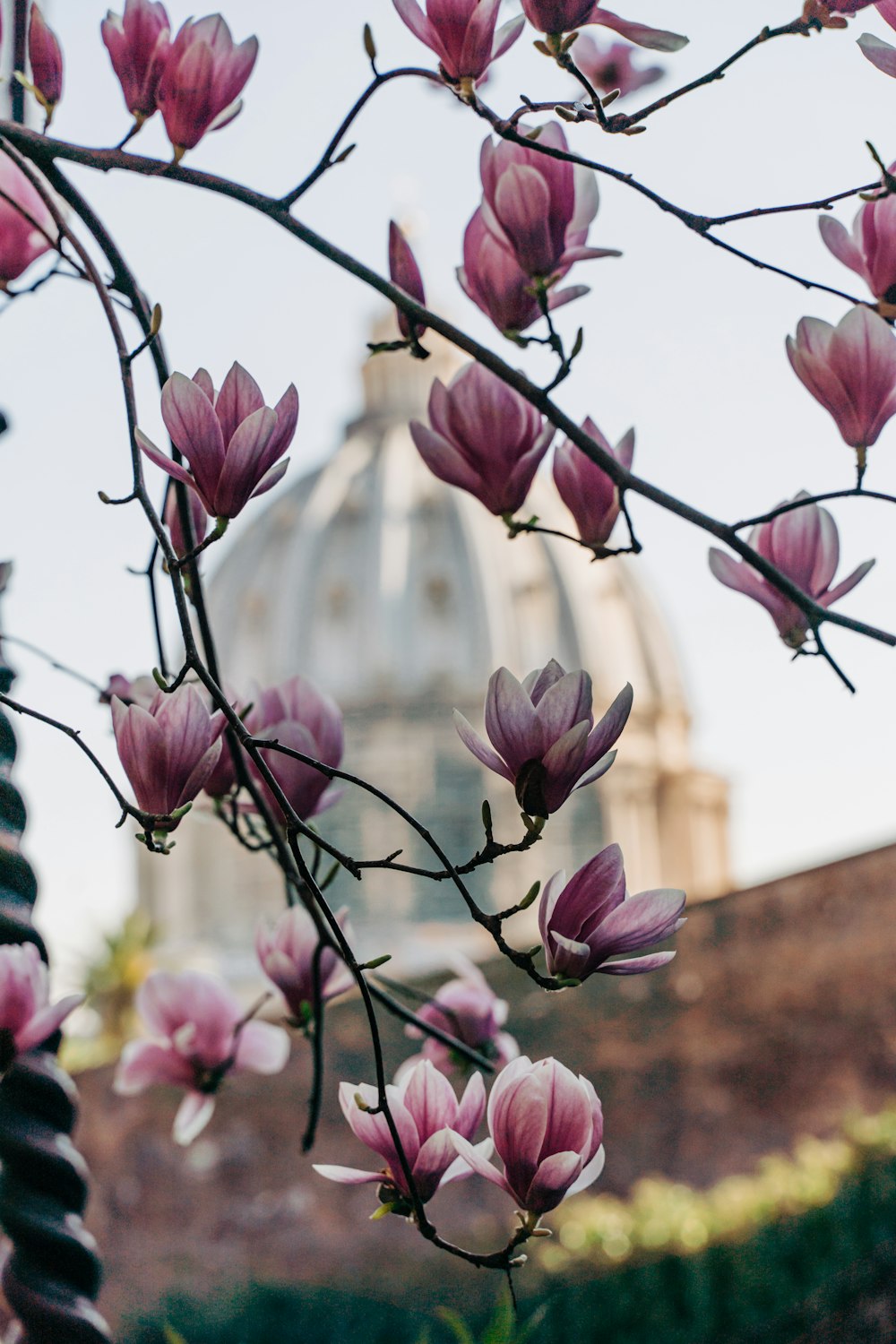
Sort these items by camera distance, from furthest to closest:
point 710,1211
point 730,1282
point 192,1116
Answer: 1. point 710,1211
2. point 730,1282
3. point 192,1116

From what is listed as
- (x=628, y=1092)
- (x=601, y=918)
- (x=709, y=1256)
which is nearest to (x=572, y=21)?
(x=601, y=918)

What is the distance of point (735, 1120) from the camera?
668 centimetres

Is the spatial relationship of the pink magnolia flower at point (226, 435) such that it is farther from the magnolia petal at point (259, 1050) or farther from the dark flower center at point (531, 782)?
the magnolia petal at point (259, 1050)

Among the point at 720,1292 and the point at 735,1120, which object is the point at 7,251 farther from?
the point at 735,1120

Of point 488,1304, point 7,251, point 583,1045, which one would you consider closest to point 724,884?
point 583,1045

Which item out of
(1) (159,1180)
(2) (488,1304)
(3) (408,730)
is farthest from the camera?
(3) (408,730)

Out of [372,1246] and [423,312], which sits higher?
[423,312]

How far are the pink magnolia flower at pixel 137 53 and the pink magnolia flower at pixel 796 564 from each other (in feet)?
0.79

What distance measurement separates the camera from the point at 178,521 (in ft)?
1.73

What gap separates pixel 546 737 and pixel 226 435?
12 cm

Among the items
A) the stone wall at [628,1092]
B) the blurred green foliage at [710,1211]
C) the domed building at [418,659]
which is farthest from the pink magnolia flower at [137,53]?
the domed building at [418,659]

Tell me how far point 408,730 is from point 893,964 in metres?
15.8

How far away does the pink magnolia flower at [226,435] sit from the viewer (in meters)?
0.39

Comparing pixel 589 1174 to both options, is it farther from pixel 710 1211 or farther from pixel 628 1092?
pixel 628 1092
